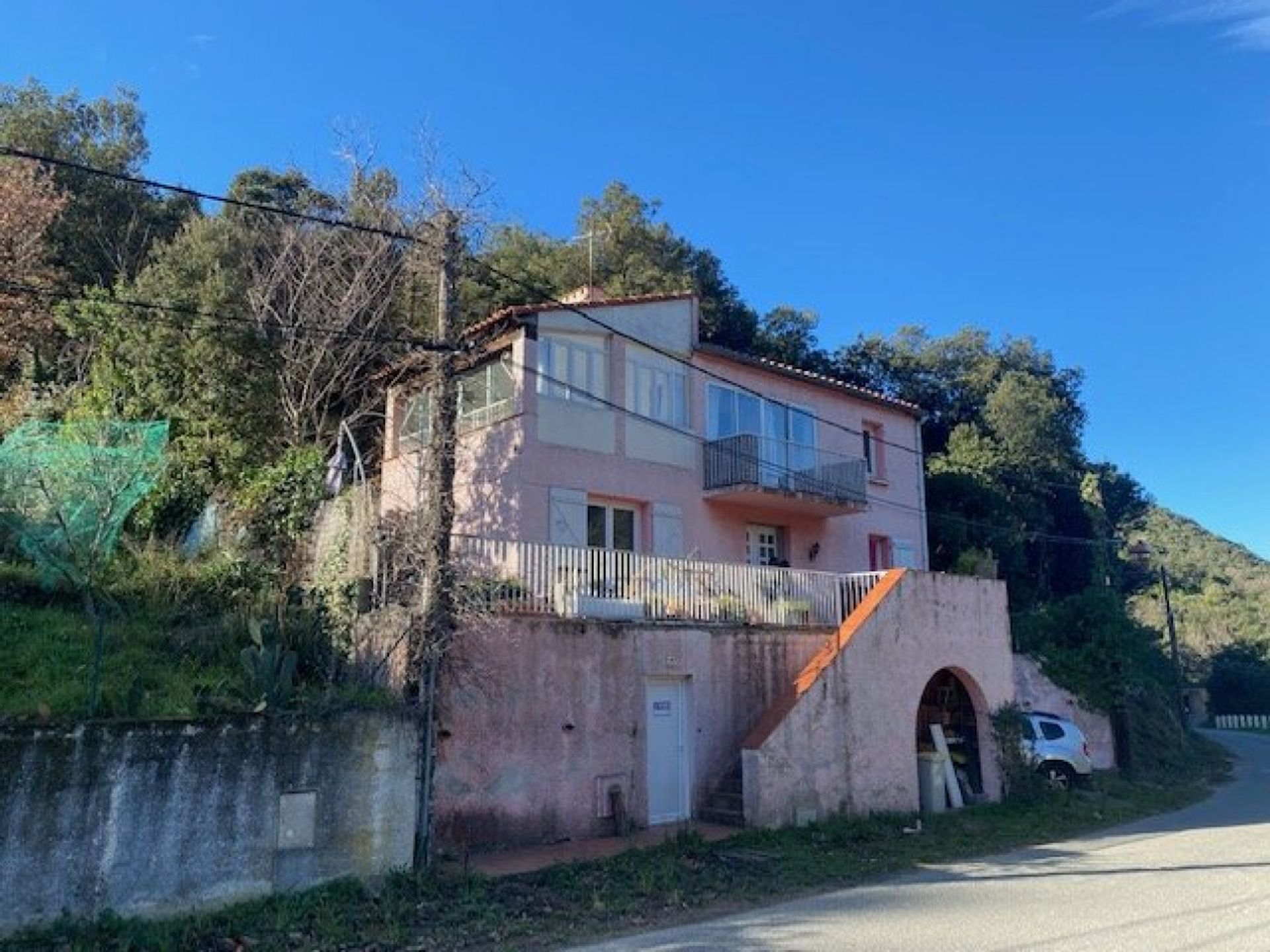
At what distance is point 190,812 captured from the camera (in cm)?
867

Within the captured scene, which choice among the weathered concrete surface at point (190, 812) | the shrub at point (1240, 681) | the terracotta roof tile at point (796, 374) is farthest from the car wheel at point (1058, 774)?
the shrub at point (1240, 681)

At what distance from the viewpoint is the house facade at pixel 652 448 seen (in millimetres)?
18266

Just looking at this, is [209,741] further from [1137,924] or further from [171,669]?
[1137,924]

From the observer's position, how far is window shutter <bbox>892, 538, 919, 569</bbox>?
2531 cm

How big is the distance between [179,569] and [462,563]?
5.53m

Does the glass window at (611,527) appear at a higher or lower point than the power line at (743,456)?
lower

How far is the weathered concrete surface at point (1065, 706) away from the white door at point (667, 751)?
12508 millimetres

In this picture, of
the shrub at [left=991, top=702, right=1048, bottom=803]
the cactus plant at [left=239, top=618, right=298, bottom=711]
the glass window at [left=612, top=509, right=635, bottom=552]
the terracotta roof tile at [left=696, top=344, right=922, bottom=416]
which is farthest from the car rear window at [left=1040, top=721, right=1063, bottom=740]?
the cactus plant at [left=239, top=618, right=298, bottom=711]

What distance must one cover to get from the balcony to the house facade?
4 cm

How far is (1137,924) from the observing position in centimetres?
831

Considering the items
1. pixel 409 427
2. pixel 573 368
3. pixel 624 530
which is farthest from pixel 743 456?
pixel 409 427

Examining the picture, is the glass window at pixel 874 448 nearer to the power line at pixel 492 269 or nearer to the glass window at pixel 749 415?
the power line at pixel 492 269

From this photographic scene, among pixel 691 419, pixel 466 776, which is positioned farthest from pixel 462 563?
pixel 691 419

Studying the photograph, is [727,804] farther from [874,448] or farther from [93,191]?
[93,191]
